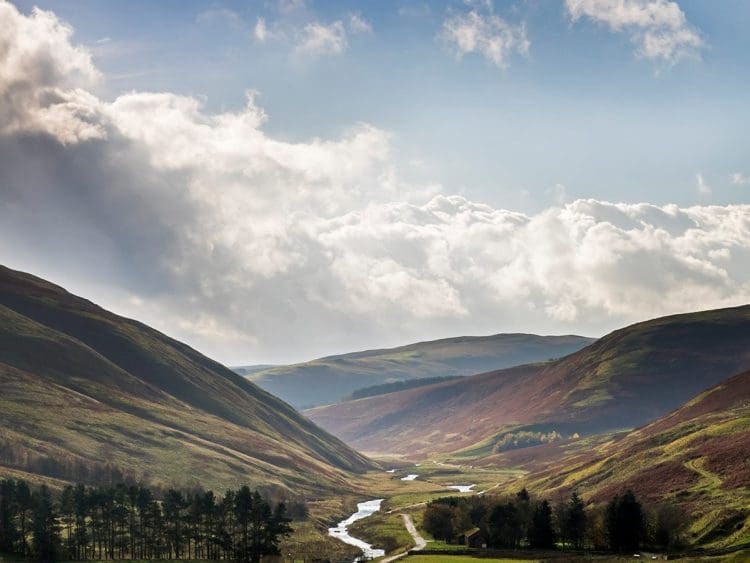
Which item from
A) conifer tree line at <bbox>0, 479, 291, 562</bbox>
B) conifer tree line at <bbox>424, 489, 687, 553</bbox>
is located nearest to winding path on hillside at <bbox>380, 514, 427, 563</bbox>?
conifer tree line at <bbox>424, 489, 687, 553</bbox>

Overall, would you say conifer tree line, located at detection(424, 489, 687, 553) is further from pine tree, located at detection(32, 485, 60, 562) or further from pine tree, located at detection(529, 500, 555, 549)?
pine tree, located at detection(32, 485, 60, 562)

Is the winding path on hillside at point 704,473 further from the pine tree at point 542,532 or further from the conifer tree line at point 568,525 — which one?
the pine tree at point 542,532

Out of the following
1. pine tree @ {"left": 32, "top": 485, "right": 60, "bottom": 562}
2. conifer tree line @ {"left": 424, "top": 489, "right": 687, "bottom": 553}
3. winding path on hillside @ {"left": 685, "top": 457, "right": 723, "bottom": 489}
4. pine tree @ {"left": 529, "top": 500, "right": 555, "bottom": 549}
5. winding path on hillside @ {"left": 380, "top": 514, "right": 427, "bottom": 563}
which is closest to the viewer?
pine tree @ {"left": 32, "top": 485, "right": 60, "bottom": 562}

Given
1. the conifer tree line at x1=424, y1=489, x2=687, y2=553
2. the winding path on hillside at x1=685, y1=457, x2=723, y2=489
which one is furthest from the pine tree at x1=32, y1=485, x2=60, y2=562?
the winding path on hillside at x1=685, y1=457, x2=723, y2=489

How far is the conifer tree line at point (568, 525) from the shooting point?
443 feet

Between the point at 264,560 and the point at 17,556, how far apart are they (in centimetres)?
3833

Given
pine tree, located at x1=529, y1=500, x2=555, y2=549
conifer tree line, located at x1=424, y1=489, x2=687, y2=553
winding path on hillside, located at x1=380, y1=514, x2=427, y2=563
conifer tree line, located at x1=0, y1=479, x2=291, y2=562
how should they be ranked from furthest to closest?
1. pine tree, located at x1=529, y1=500, x2=555, y2=549
2. winding path on hillside, located at x1=380, y1=514, x2=427, y2=563
3. conifer tree line, located at x1=424, y1=489, x2=687, y2=553
4. conifer tree line, located at x1=0, y1=479, x2=291, y2=562

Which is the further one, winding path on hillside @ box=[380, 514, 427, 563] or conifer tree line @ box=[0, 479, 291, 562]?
winding path on hillside @ box=[380, 514, 427, 563]

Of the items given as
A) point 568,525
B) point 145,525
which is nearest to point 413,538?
point 568,525

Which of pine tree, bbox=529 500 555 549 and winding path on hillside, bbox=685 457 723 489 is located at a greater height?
winding path on hillside, bbox=685 457 723 489

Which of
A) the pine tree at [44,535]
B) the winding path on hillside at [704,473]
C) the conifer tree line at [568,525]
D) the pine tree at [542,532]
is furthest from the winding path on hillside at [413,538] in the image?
the winding path on hillside at [704,473]

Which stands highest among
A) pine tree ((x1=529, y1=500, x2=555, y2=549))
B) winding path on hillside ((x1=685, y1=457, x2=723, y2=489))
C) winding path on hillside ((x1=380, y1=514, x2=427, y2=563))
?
winding path on hillside ((x1=685, y1=457, x2=723, y2=489))

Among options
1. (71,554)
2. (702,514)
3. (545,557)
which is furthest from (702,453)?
(71,554)

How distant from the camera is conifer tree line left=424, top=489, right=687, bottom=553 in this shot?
135000mm
